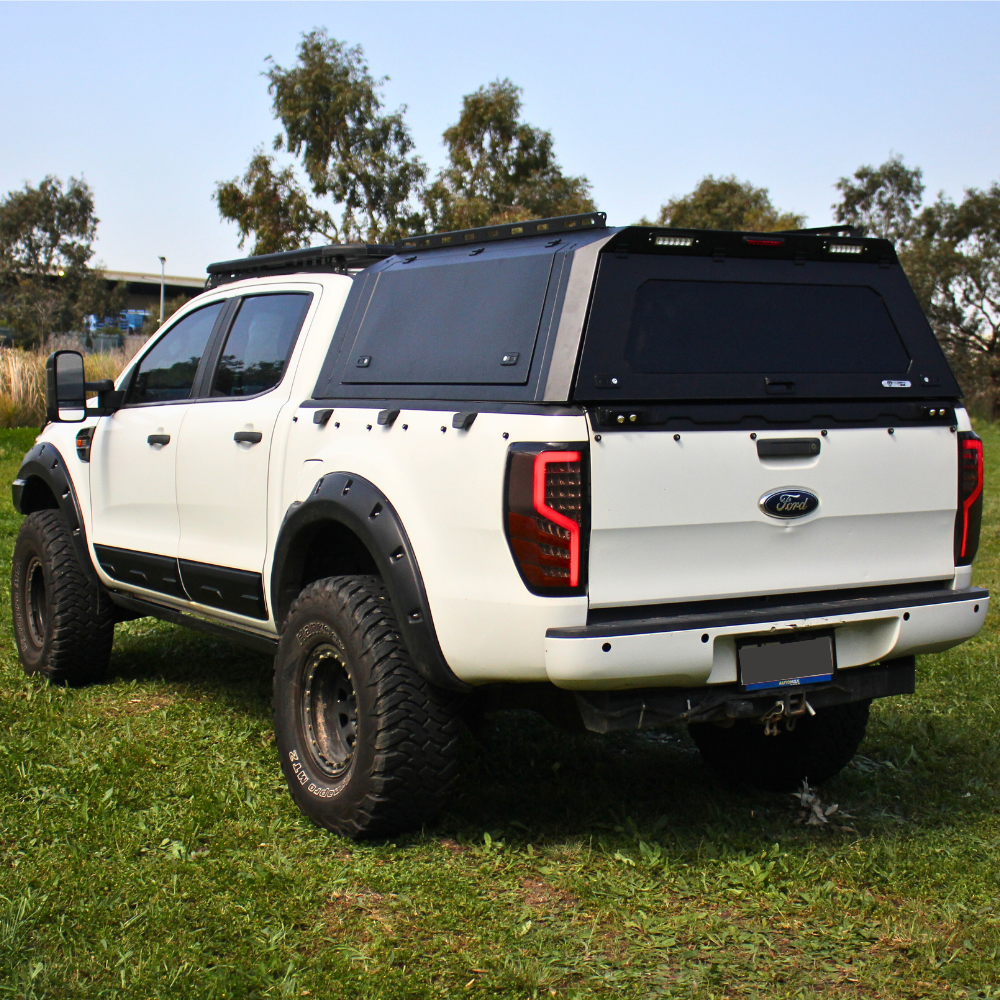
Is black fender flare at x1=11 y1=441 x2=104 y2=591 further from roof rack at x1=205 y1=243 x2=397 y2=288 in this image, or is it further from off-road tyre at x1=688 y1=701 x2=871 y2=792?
off-road tyre at x1=688 y1=701 x2=871 y2=792

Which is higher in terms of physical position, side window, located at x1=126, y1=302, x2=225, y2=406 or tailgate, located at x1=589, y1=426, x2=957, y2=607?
side window, located at x1=126, y1=302, x2=225, y2=406

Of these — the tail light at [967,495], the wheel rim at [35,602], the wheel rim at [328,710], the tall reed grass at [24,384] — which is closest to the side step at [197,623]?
the wheel rim at [328,710]

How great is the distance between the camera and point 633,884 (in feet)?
12.2

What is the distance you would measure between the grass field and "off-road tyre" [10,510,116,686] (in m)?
0.59

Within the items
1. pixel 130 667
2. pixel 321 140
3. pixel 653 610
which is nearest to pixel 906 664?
pixel 653 610

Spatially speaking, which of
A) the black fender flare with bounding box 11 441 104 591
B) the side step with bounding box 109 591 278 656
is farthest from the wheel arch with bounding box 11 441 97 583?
the side step with bounding box 109 591 278 656

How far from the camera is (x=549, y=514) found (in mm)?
3359

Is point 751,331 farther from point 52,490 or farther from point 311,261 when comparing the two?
point 52,490

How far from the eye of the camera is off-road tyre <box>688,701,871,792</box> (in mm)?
4531

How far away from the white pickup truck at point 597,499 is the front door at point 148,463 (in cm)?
68

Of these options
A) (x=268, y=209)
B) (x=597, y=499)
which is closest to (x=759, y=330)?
(x=597, y=499)

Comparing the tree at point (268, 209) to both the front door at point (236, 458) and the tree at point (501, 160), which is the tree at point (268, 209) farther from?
the front door at point (236, 458)

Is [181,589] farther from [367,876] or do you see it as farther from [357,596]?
[367,876]

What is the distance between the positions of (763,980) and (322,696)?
181 cm
